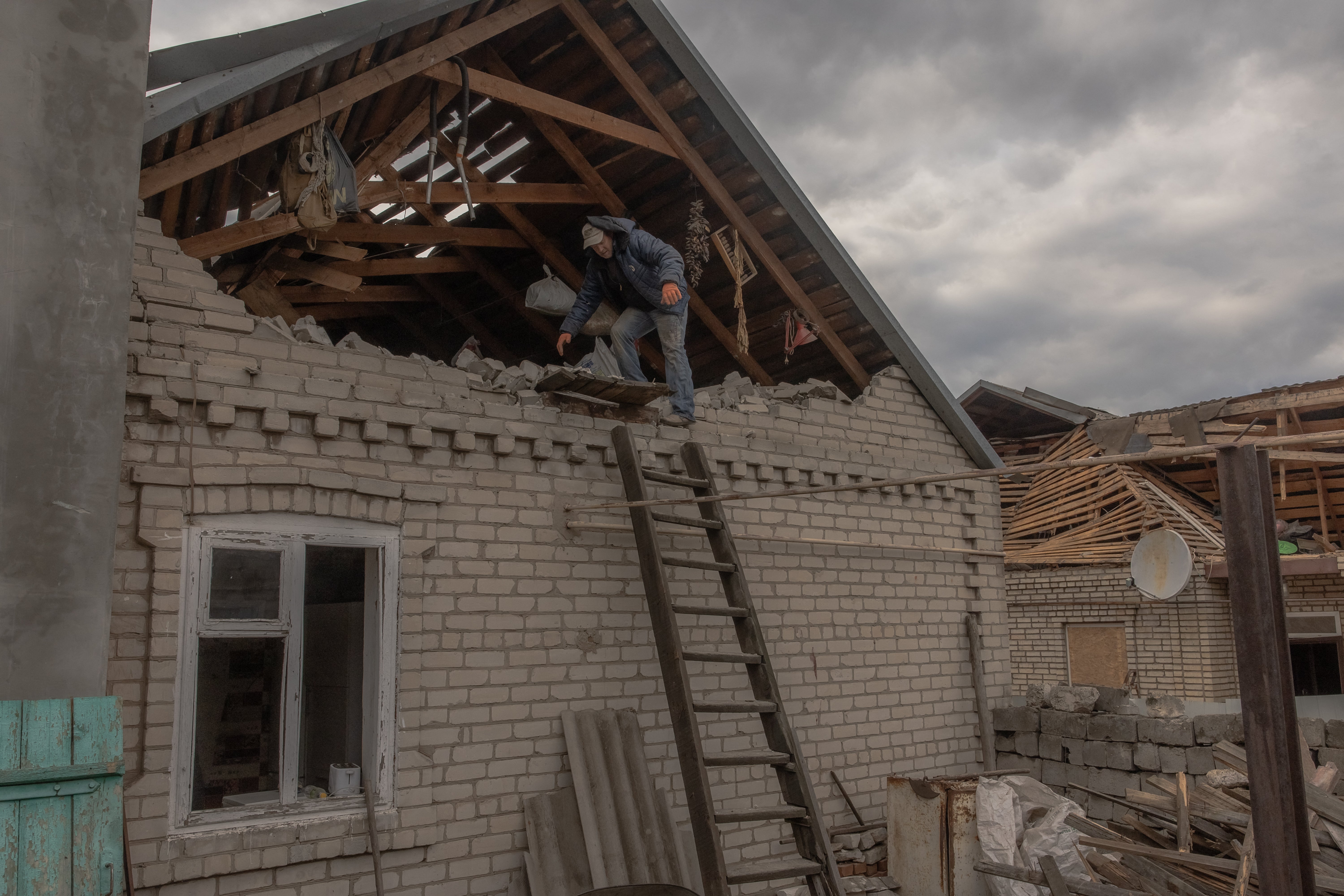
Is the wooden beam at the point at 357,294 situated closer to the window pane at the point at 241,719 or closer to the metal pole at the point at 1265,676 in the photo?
the window pane at the point at 241,719

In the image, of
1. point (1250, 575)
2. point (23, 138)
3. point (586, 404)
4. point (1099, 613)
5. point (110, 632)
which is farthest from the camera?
point (1099, 613)

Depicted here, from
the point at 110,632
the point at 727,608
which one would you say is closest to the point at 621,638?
the point at 727,608

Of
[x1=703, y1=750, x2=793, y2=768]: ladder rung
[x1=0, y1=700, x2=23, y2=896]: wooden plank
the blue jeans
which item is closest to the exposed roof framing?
the blue jeans

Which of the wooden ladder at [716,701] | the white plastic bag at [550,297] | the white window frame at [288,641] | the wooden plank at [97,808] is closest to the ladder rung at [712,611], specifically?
the wooden ladder at [716,701]

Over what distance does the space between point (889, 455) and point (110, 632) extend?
521 cm

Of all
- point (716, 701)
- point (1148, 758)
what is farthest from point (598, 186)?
point (1148, 758)

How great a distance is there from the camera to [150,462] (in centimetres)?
440

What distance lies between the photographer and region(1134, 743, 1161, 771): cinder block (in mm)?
7391

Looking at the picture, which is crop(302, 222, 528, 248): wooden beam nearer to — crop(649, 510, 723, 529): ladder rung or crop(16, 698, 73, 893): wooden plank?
crop(649, 510, 723, 529): ladder rung

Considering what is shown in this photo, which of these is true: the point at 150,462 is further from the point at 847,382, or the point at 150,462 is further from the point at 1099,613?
the point at 1099,613

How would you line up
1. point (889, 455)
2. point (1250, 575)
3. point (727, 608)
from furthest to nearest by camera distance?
point (889, 455) < point (727, 608) < point (1250, 575)

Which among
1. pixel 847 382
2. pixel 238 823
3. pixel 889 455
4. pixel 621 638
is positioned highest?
pixel 847 382

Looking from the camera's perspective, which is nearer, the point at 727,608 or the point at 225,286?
the point at 727,608

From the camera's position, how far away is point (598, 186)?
7.36 metres
